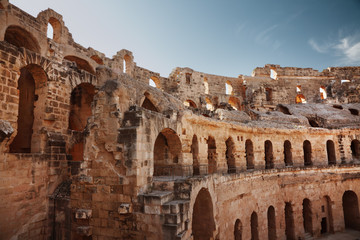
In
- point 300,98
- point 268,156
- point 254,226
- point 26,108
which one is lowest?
point 254,226

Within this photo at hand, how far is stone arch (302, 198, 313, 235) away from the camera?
47.5ft

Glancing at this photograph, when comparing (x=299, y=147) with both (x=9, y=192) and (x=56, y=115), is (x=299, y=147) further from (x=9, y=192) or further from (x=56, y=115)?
(x=9, y=192)

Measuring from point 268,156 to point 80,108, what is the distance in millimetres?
11417

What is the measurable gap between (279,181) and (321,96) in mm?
23576

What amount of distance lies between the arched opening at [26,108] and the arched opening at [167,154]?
4598 mm

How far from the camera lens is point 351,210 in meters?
16.3

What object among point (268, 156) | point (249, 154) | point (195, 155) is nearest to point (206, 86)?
point (268, 156)

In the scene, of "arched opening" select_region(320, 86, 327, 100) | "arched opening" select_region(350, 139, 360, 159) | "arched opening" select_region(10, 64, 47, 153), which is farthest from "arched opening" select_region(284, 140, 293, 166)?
"arched opening" select_region(320, 86, 327, 100)

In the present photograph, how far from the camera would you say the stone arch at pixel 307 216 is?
47.5 feet

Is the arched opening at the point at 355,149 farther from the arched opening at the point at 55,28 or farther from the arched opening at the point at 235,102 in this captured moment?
the arched opening at the point at 55,28

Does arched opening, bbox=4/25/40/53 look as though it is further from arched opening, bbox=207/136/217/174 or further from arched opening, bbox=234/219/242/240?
arched opening, bbox=234/219/242/240

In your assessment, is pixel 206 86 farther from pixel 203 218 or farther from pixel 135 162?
pixel 135 162

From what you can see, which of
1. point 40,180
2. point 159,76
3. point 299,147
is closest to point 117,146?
point 40,180

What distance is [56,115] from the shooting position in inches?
339
